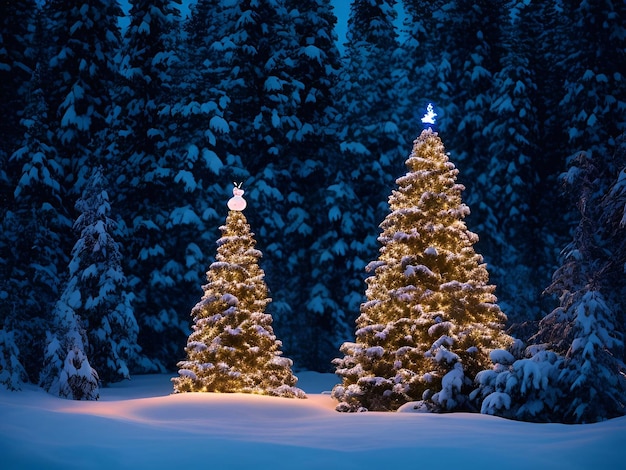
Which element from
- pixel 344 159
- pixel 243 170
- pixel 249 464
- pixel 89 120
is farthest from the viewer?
pixel 344 159

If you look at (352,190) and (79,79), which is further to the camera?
(352,190)

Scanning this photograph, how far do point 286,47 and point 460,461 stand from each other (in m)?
23.3

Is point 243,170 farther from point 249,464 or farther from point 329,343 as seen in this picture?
point 249,464

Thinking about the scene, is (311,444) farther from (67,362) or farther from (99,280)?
(99,280)

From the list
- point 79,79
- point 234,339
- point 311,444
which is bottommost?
point 311,444

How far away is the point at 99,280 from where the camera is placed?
18766mm

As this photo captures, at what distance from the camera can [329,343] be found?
2558cm

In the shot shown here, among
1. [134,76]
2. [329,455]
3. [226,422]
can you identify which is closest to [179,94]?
[134,76]

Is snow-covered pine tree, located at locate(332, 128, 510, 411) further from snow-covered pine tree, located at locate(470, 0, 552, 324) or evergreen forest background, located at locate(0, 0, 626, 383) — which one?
snow-covered pine tree, located at locate(470, 0, 552, 324)

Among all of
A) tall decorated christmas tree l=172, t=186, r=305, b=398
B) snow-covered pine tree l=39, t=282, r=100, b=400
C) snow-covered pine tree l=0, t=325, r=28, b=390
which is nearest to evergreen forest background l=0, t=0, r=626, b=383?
snow-covered pine tree l=39, t=282, r=100, b=400

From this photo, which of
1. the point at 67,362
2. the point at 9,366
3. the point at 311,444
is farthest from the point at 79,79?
the point at 311,444

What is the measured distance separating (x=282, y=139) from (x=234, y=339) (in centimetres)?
1373

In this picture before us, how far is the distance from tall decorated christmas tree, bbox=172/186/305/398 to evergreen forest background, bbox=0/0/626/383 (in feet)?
22.5

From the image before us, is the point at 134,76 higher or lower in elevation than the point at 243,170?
higher
